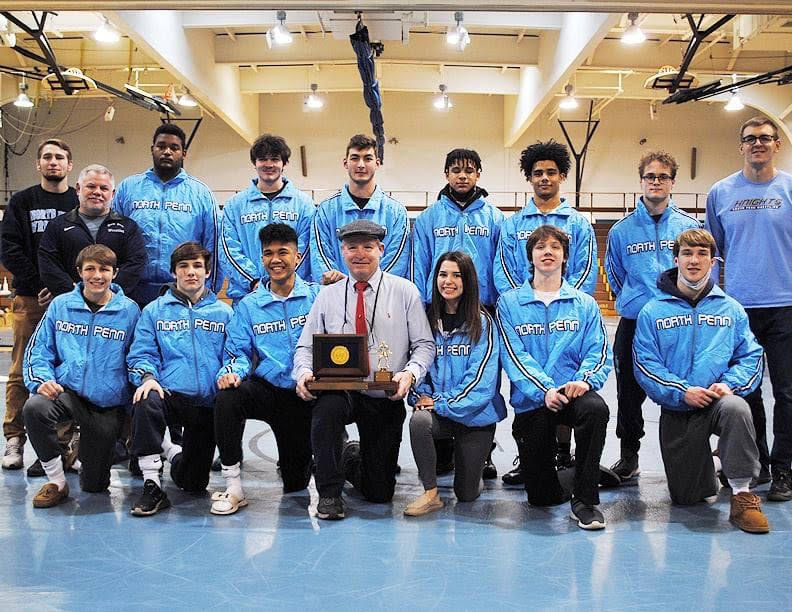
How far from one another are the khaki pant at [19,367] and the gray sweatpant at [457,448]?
2447mm

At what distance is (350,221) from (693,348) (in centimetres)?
204

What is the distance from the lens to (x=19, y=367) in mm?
4379

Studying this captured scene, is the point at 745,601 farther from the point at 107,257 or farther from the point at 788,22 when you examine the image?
the point at 788,22

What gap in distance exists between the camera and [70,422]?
427cm

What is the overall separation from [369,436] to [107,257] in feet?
5.48

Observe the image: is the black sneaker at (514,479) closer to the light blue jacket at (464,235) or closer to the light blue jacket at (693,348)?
the light blue jacket at (693,348)

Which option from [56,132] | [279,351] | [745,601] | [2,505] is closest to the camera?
[745,601]

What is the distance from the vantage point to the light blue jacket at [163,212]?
14.5ft

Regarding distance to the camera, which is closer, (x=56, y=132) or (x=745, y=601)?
(x=745, y=601)

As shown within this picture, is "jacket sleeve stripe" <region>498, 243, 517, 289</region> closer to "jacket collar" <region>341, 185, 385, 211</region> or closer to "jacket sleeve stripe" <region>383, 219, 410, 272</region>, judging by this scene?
"jacket sleeve stripe" <region>383, 219, 410, 272</region>

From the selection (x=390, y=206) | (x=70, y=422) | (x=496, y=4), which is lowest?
(x=70, y=422)

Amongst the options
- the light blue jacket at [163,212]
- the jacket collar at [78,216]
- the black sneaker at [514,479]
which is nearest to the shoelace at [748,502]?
the black sneaker at [514,479]

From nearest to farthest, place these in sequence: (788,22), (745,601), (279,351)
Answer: (745,601) → (279,351) → (788,22)

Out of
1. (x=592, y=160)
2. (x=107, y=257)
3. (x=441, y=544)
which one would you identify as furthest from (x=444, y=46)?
(x=441, y=544)
